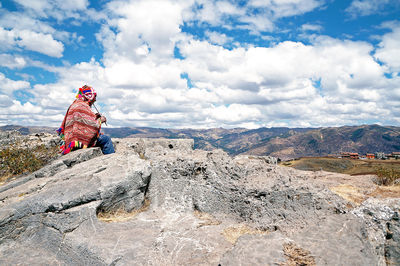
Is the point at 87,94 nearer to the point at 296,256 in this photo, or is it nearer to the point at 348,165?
the point at 296,256

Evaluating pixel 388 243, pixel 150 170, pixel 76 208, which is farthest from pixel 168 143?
pixel 388 243

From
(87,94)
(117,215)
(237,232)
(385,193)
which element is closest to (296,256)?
(237,232)

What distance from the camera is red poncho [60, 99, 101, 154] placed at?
11977 millimetres

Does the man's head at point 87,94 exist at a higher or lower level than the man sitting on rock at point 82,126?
higher

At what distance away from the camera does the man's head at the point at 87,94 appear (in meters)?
12.9

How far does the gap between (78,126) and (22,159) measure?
4963mm

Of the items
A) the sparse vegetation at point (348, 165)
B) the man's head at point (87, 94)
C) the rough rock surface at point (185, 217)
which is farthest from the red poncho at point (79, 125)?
the sparse vegetation at point (348, 165)

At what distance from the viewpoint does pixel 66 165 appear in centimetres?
1098

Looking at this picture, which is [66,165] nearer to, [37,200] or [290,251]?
[37,200]

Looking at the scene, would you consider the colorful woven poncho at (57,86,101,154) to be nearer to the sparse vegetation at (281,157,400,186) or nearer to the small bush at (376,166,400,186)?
the small bush at (376,166,400,186)

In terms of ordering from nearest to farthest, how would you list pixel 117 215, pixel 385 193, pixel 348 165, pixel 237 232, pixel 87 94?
pixel 237 232 → pixel 117 215 → pixel 385 193 → pixel 87 94 → pixel 348 165

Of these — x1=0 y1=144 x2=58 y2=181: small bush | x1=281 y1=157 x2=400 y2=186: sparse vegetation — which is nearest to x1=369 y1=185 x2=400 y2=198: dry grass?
x1=0 y1=144 x2=58 y2=181: small bush

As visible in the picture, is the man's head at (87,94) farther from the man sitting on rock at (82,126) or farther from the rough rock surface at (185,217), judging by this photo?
the rough rock surface at (185,217)

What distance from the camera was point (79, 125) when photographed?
1202 cm
